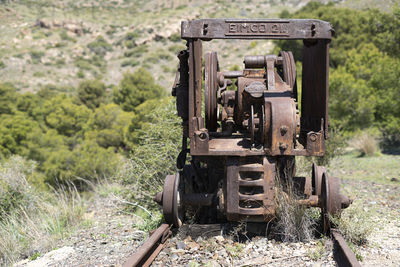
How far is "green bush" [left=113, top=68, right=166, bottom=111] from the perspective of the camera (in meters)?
23.4

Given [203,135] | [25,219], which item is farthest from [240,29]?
[25,219]

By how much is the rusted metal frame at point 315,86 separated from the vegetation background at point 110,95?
272 centimetres

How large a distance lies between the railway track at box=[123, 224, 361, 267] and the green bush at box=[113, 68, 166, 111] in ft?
61.1

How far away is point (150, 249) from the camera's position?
13.6 feet

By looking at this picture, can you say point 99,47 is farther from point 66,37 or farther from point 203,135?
point 203,135

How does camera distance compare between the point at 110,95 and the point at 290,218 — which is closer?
the point at 290,218

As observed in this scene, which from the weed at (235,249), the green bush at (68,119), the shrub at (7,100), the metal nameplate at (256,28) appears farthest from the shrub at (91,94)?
the weed at (235,249)

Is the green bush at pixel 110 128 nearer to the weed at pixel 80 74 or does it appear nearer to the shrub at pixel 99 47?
the weed at pixel 80 74

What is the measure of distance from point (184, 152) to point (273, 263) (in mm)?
2046

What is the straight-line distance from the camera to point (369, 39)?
27.6 metres

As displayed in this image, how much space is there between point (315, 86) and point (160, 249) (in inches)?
112

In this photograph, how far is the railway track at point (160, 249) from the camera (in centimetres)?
357

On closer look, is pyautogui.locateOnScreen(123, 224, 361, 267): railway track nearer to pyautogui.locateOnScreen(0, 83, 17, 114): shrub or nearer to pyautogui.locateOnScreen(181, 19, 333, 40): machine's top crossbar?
pyautogui.locateOnScreen(181, 19, 333, 40): machine's top crossbar

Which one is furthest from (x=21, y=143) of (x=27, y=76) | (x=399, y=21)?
(x=27, y=76)
